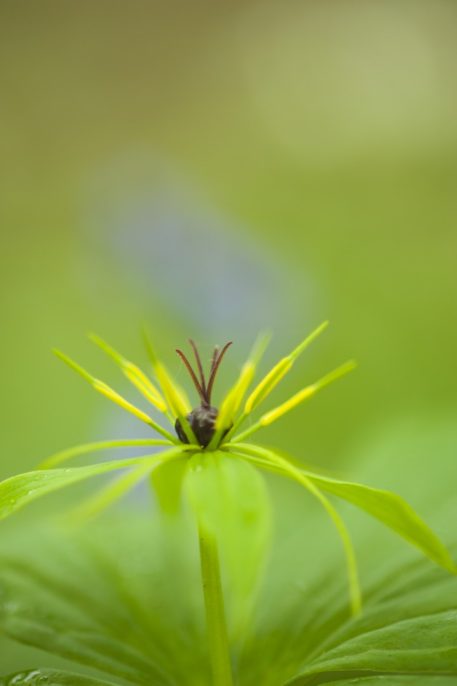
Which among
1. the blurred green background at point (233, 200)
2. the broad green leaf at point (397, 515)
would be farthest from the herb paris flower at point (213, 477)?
the blurred green background at point (233, 200)

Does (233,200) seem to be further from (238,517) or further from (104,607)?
(238,517)

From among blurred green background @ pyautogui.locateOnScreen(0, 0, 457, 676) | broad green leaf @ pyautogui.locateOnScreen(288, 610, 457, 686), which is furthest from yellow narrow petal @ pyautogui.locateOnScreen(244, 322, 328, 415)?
blurred green background @ pyautogui.locateOnScreen(0, 0, 457, 676)

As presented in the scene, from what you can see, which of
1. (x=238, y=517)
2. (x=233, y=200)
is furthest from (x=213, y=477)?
(x=233, y=200)

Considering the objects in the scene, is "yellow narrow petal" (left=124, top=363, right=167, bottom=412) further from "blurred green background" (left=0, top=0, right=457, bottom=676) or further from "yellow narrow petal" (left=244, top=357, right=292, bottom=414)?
"blurred green background" (left=0, top=0, right=457, bottom=676)

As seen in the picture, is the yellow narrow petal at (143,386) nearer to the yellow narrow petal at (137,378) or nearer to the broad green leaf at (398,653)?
the yellow narrow petal at (137,378)

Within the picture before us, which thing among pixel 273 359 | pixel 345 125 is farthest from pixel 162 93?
pixel 273 359

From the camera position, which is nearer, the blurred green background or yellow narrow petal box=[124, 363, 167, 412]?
yellow narrow petal box=[124, 363, 167, 412]

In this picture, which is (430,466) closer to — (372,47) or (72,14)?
(372,47)
